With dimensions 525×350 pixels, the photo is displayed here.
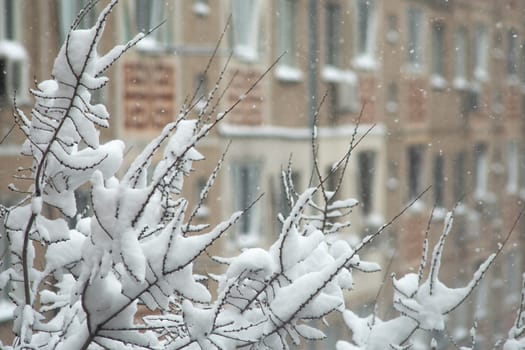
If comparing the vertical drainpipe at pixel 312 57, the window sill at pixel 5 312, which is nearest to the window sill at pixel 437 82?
the vertical drainpipe at pixel 312 57

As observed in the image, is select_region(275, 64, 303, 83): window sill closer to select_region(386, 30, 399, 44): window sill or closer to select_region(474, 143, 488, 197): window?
select_region(386, 30, 399, 44): window sill

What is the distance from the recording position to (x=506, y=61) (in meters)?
10.9

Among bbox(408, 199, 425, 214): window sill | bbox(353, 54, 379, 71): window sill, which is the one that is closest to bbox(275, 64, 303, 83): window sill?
bbox(353, 54, 379, 71): window sill

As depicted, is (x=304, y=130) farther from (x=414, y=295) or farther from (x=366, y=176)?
(x=414, y=295)

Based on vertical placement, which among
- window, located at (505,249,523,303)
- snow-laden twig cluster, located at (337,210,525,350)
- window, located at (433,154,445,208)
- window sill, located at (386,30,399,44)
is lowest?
window, located at (505,249,523,303)

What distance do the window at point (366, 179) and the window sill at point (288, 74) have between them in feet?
4.99

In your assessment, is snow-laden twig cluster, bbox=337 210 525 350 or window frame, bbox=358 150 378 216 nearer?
snow-laden twig cluster, bbox=337 210 525 350

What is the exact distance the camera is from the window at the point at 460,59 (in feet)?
34.6

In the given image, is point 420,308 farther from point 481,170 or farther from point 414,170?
point 481,170

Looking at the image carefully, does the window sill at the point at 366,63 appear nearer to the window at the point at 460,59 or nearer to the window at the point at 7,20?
the window at the point at 460,59

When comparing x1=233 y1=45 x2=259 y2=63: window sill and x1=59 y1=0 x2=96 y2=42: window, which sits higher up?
x1=59 y1=0 x2=96 y2=42: window

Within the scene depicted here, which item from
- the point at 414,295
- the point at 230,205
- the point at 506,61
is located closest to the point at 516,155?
the point at 506,61

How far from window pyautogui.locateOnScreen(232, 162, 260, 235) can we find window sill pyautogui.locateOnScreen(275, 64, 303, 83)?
32.8 inches

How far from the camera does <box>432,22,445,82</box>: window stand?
10.3m
